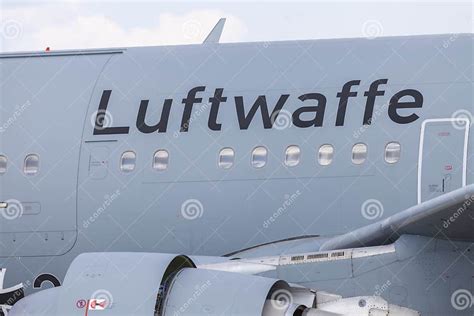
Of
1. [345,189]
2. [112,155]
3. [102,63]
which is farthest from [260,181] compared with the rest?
[102,63]

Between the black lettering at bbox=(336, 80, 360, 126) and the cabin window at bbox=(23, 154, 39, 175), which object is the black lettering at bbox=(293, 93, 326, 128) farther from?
the cabin window at bbox=(23, 154, 39, 175)

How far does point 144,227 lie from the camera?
14.1 m

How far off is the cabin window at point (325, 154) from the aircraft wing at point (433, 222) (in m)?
1.93

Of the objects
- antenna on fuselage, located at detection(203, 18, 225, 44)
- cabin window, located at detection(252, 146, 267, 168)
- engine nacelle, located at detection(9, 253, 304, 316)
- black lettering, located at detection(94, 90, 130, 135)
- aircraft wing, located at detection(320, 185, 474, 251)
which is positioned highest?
antenna on fuselage, located at detection(203, 18, 225, 44)

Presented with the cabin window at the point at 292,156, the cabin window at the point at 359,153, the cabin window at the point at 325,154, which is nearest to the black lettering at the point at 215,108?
the cabin window at the point at 292,156

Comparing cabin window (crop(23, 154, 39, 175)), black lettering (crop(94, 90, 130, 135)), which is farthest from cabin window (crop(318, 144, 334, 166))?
cabin window (crop(23, 154, 39, 175))

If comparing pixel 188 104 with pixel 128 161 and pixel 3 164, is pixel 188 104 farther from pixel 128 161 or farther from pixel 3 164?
pixel 3 164

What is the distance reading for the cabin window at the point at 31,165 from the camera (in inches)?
577

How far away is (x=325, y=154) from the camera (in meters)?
13.4

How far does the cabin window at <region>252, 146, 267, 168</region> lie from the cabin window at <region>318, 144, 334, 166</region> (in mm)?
737

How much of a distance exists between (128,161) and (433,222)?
16.5 ft

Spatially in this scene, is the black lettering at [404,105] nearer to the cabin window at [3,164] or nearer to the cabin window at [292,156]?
the cabin window at [292,156]

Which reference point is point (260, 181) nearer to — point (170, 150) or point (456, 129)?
point (170, 150)

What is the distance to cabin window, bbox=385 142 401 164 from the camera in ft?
42.9
